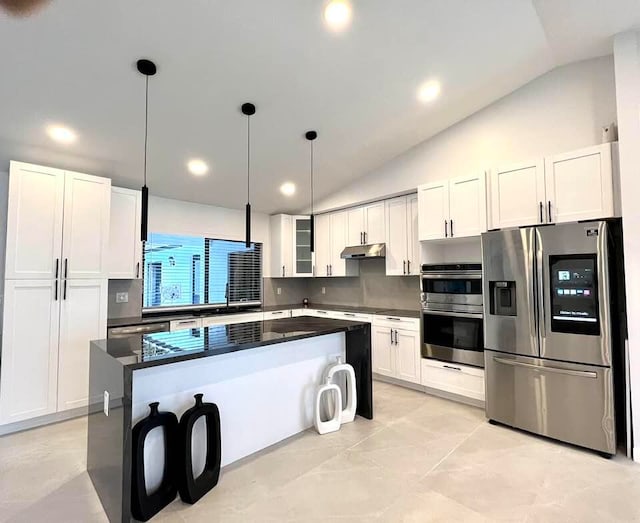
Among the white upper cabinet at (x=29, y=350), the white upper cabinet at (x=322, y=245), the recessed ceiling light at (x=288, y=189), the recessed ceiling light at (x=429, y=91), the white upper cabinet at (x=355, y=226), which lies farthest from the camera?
the white upper cabinet at (x=322, y=245)

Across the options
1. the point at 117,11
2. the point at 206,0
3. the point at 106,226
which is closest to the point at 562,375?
the point at 206,0

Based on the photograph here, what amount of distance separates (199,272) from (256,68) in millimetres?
3240

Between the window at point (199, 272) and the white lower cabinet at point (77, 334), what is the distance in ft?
3.48

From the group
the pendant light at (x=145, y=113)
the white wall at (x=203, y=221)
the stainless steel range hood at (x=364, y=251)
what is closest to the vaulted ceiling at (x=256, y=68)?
the pendant light at (x=145, y=113)

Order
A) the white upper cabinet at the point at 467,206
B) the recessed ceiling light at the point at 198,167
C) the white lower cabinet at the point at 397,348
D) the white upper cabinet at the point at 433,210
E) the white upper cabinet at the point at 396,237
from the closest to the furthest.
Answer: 1. the white upper cabinet at the point at 467,206
2. the white upper cabinet at the point at 433,210
3. the recessed ceiling light at the point at 198,167
4. the white lower cabinet at the point at 397,348
5. the white upper cabinet at the point at 396,237

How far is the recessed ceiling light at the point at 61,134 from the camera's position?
10.1 ft

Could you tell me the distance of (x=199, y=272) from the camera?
206 inches

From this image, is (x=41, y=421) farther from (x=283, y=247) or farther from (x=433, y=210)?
(x=433, y=210)

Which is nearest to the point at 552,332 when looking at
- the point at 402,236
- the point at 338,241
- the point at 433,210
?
the point at 433,210

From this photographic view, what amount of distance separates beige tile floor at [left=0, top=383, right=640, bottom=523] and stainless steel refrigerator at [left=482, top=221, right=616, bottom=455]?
0.24 metres

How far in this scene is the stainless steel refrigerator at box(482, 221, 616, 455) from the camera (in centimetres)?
269

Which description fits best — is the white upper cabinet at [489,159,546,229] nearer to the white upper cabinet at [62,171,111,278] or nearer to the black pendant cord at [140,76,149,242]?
the black pendant cord at [140,76,149,242]

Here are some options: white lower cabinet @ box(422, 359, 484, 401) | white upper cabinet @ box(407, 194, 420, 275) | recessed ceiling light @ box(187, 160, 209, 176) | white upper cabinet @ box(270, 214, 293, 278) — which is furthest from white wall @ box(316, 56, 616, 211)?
recessed ceiling light @ box(187, 160, 209, 176)

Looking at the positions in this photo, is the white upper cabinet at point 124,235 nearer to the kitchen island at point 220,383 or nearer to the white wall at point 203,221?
the white wall at point 203,221
